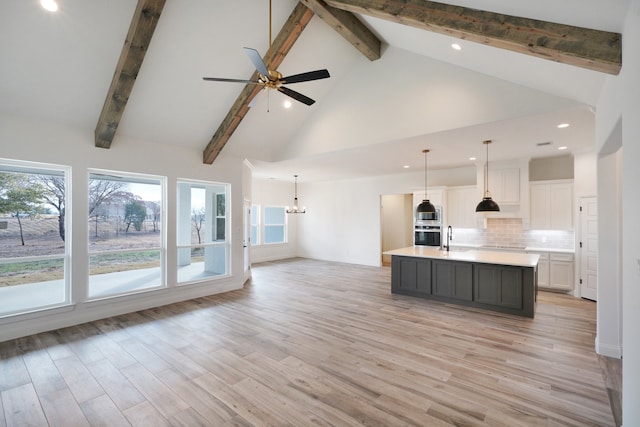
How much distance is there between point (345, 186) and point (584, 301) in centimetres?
669

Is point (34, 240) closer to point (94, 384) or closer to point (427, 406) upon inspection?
point (94, 384)

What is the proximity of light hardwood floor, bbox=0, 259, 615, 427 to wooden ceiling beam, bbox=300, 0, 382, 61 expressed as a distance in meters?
4.34

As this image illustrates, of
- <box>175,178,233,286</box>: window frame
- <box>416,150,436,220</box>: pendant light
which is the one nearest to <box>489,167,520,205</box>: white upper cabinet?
<box>416,150,436,220</box>: pendant light

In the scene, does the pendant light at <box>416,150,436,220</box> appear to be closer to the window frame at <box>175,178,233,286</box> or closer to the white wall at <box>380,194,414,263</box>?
the white wall at <box>380,194,414,263</box>

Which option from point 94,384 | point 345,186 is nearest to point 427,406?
point 94,384

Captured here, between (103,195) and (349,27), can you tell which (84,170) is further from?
(349,27)

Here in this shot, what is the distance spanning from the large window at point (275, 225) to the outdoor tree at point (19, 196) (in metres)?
6.51

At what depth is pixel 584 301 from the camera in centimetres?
538

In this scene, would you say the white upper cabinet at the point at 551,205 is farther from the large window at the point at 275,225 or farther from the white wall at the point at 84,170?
the large window at the point at 275,225

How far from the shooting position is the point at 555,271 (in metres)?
5.94

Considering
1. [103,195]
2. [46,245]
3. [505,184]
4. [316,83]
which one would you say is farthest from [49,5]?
[505,184]

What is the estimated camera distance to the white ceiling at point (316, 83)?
3137 mm

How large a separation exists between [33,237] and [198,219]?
249 cm

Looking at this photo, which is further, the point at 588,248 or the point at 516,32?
the point at 588,248
